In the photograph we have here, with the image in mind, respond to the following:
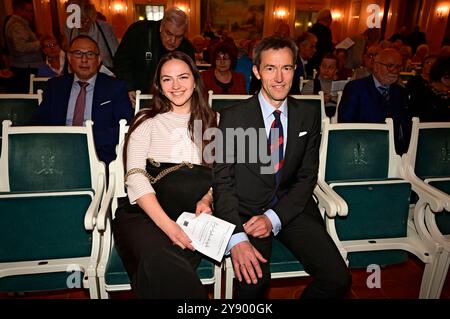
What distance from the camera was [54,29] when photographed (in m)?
11.9

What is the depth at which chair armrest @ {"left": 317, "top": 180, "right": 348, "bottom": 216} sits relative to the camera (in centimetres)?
183

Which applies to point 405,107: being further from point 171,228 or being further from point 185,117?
point 171,228

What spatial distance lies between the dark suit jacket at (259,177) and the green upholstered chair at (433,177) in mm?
779

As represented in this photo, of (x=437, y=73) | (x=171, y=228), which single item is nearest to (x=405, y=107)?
(x=437, y=73)

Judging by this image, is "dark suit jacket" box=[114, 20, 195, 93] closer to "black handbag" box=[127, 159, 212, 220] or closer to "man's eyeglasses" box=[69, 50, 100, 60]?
"man's eyeglasses" box=[69, 50, 100, 60]

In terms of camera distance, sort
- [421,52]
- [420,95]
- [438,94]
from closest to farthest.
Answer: [438,94], [420,95], [421,52]

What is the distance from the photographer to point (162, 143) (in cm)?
193

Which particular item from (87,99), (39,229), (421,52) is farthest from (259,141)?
(421,52)

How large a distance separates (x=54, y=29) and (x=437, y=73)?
12766 mm

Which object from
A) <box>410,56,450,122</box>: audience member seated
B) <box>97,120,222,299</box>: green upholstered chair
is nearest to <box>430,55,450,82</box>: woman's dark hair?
<box>410,56,450,122</box>: audience member seated

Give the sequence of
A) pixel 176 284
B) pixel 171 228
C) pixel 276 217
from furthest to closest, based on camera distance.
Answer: pixel 276 217, pixel 171 228, pixel 176 284

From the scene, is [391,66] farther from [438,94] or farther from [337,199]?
[337,199]

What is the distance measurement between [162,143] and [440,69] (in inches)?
102

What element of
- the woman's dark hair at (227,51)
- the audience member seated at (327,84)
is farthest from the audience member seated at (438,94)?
the woman's dark hair at (227,51)
